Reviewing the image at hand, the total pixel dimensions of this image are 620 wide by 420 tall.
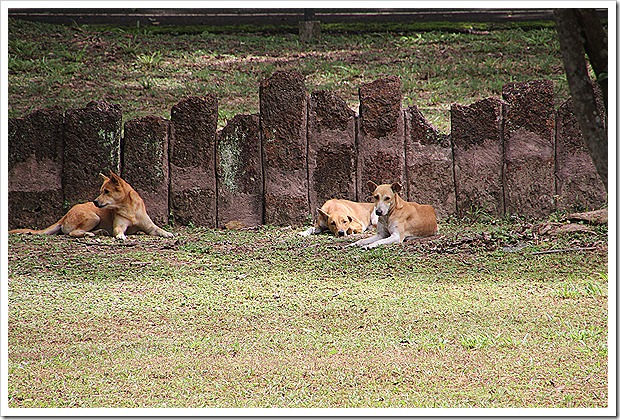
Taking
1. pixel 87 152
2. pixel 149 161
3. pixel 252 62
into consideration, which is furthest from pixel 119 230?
pixel 252 62

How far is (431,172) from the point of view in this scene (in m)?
7.29

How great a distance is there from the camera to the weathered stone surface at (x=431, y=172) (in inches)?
287

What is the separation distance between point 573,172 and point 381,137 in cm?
167

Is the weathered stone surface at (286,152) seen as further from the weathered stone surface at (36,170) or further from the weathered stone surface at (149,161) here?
the weathered stone surface at (36,170)

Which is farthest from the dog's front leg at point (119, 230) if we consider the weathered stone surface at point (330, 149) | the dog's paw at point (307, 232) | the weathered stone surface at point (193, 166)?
the weathered stone surface at point (330, 149)

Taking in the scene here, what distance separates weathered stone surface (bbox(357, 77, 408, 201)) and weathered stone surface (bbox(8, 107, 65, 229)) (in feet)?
8.55

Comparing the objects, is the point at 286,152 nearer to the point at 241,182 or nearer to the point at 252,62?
the point at 241,182

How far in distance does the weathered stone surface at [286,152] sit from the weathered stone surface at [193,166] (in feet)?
1.55

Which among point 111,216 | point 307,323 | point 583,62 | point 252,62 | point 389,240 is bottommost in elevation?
point 307,323

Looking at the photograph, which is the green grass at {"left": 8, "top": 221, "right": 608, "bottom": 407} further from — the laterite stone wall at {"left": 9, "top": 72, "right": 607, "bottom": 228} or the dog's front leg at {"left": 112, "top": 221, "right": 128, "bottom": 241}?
the laterite stone wall at {"left": 9, "top": 72, "right": 607, "bottom": 228}

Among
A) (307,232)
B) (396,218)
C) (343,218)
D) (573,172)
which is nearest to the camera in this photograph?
(396,218)

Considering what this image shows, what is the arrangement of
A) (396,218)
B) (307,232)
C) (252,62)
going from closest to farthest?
(396,218) → (307,232) → (252,62)

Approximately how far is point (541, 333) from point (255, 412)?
1621 mm

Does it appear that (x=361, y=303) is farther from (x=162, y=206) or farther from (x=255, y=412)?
(x=162, y=206)
